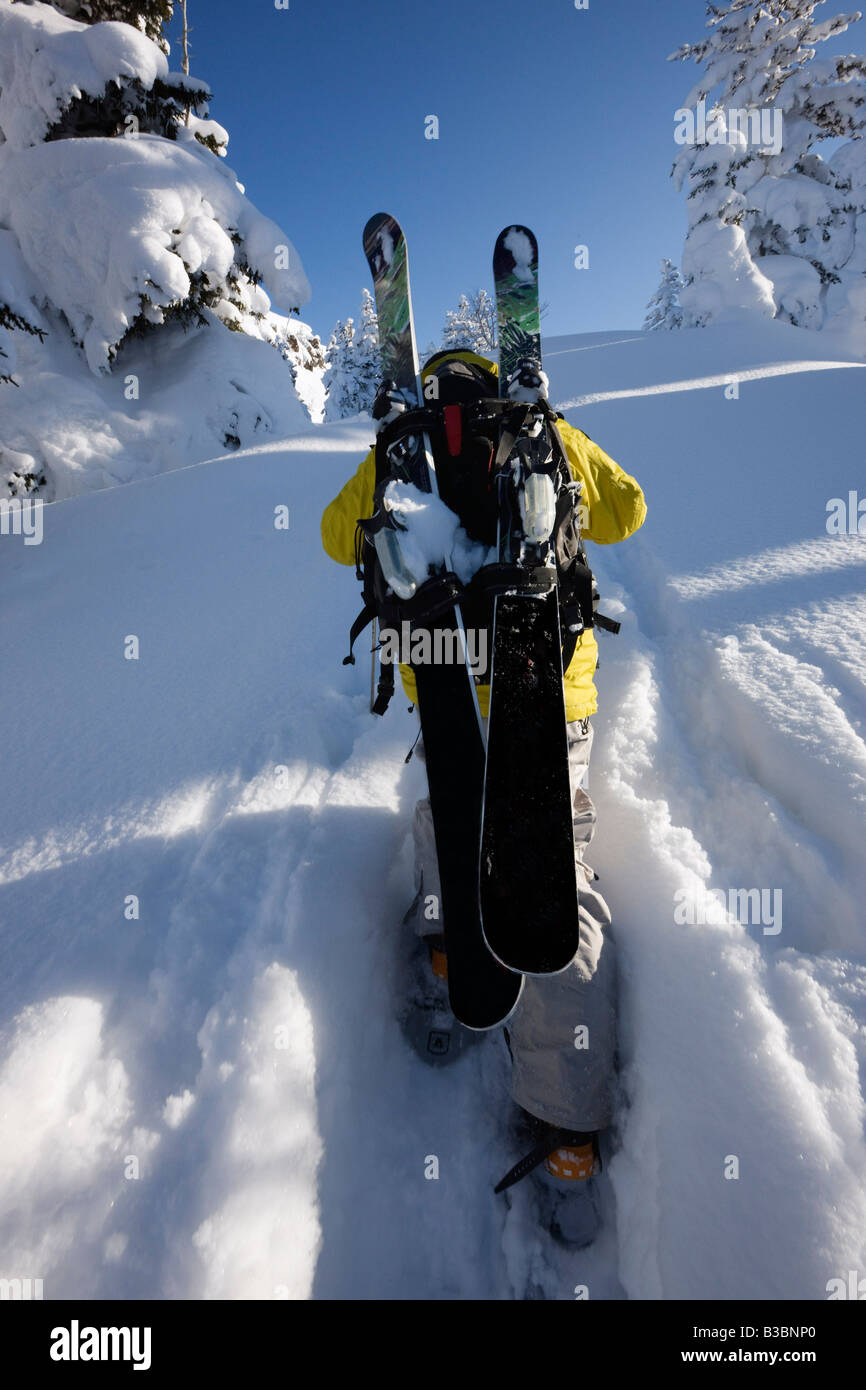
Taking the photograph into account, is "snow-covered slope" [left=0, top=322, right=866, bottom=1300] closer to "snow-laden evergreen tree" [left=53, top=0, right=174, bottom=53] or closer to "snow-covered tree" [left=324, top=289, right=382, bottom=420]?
"snow-laden evergreen tree" [left=53, top=0, right=174, bottom=53]

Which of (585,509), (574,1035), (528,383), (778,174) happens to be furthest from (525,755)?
(778,174)

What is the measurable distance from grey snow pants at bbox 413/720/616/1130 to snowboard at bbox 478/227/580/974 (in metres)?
0.21

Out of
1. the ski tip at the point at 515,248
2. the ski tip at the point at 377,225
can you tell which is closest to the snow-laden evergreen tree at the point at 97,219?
the ski tip at the point at 377,225

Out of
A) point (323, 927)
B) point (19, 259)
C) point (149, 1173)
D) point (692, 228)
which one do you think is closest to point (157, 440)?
point (19, 259)

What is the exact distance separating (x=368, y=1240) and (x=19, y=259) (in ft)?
39.1

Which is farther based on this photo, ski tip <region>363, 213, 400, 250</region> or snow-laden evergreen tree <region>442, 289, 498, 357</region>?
A: snow-laden evergreen tree <region>442, 289, 498, 357</region>

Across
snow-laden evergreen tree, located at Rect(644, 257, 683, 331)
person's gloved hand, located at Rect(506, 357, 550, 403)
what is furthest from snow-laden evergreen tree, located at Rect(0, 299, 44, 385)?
snow-laden evergreen tree, located at Rect(644, 257, 683, 331)

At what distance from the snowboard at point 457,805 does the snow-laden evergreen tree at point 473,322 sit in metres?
29.8

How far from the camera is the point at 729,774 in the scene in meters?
2.14

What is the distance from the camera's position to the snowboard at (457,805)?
1638 millimetres

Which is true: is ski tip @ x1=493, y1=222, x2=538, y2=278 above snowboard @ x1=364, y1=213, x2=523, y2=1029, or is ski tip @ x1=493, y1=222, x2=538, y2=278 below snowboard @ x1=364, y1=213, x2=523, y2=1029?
above

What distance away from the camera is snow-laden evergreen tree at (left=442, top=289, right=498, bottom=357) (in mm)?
27250

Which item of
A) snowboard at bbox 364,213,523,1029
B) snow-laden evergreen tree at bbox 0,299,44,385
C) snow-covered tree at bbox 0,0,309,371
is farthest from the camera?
snow-covered tree at bbox 0,0,309,371

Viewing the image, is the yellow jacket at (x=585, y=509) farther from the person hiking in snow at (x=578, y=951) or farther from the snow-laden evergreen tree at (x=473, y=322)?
the snow-laden evergreen tree at (x=473, y=322)
